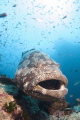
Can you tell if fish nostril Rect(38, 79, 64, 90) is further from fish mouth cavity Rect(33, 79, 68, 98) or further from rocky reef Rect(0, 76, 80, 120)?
rocky reef Rect(0, 76, 80, 120)

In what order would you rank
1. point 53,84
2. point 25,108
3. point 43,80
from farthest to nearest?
point 25,108
point 53,84
point 43,80

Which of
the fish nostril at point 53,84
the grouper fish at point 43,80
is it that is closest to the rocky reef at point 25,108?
the grouper fish at point 43,80

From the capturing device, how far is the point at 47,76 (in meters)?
3.63

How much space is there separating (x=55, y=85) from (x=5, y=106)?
71.1 inches

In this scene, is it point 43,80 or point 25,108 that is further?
point 25,108

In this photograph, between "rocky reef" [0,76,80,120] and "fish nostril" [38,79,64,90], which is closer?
"fish nostril" [38,79,64,90]

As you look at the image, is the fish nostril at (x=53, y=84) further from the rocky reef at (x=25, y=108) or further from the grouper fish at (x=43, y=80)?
the rocky reef at (x=25, y=108)

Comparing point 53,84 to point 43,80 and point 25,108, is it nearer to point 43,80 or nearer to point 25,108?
point 43,80

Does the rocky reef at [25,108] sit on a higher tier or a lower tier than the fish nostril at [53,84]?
lower

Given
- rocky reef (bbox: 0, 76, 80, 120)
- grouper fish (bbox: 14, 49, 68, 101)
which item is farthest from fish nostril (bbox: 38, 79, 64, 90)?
rocky reef (bbox: 0, 76, 80, 120)

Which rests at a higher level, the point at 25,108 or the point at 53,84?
the point at 53,84

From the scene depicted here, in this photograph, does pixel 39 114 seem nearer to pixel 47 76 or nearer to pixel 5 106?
pixel 5 106

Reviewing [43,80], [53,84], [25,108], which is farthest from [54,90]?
[25,108]

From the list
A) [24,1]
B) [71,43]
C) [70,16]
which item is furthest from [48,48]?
[24,1]
